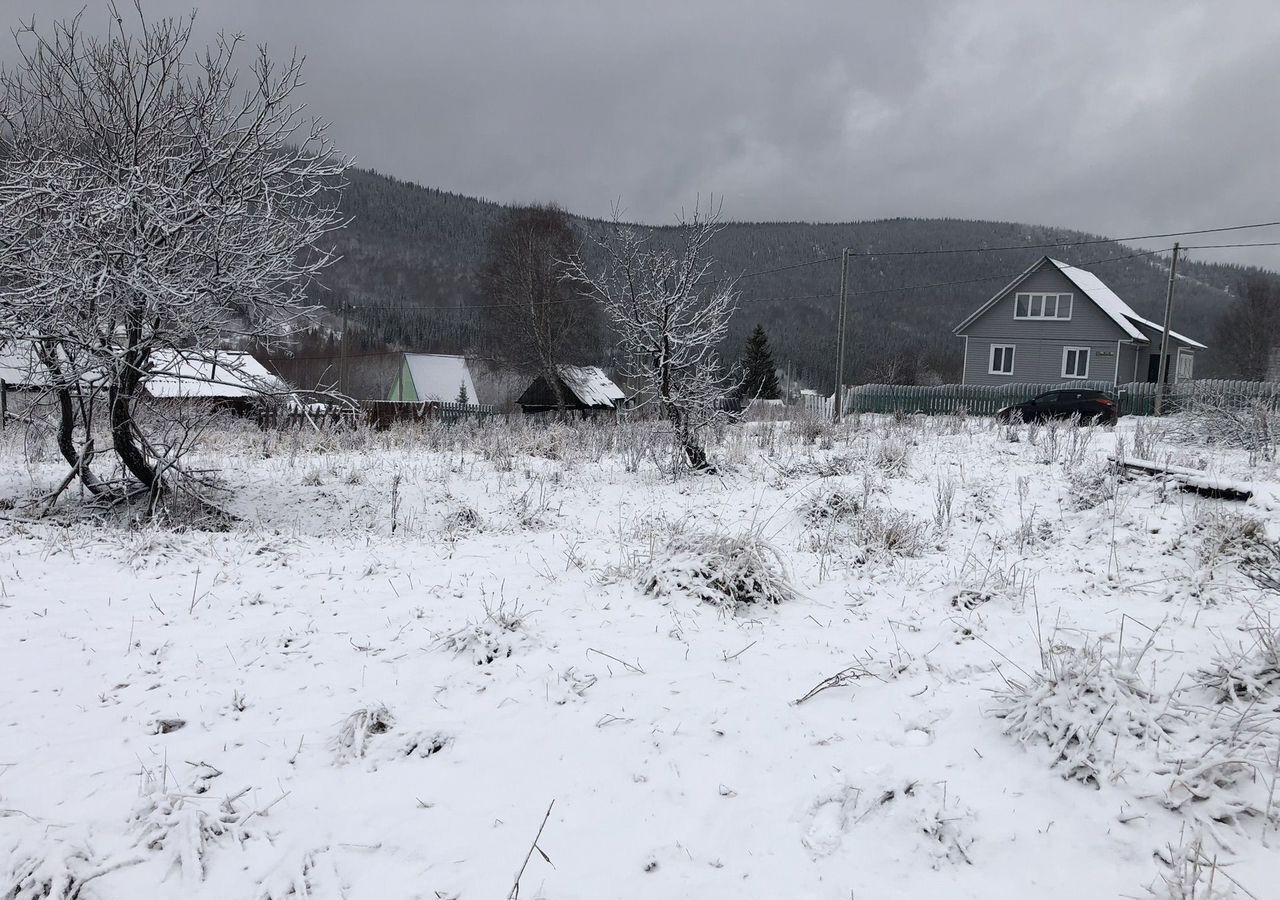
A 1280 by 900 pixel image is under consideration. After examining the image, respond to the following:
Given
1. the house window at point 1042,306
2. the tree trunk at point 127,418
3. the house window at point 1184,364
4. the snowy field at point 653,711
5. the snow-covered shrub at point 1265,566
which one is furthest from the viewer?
the house window at point 1184,364

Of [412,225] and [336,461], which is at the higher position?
[412,225]

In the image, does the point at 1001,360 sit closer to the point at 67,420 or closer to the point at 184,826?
the point at 67,420

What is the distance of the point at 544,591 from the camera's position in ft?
16.7

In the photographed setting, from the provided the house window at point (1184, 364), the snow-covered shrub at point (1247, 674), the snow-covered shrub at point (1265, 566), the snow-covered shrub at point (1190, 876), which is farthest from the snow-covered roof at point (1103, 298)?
the snow-covered shrub at point (1190, 876)

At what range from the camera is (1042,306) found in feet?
112

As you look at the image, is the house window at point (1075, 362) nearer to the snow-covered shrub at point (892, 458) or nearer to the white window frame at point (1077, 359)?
the white window frame at point (1077, 359)

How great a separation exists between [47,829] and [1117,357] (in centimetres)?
4011

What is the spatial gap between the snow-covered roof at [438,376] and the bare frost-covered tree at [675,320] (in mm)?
37463

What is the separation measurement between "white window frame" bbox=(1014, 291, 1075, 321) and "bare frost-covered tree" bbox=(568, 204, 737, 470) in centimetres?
3047

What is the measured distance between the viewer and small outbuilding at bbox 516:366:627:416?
34.7 metres

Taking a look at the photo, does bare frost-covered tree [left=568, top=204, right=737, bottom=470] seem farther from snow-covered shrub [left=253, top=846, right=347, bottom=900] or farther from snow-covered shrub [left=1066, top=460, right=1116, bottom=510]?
snow-covered shrub [left=253, top=846, right=347, bottom=900]

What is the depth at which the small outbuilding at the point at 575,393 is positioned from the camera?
34656 millimetres

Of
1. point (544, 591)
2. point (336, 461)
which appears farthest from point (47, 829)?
point (336, 461)

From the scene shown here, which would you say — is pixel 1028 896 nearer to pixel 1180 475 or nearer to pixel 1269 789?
pixel 1269 789
